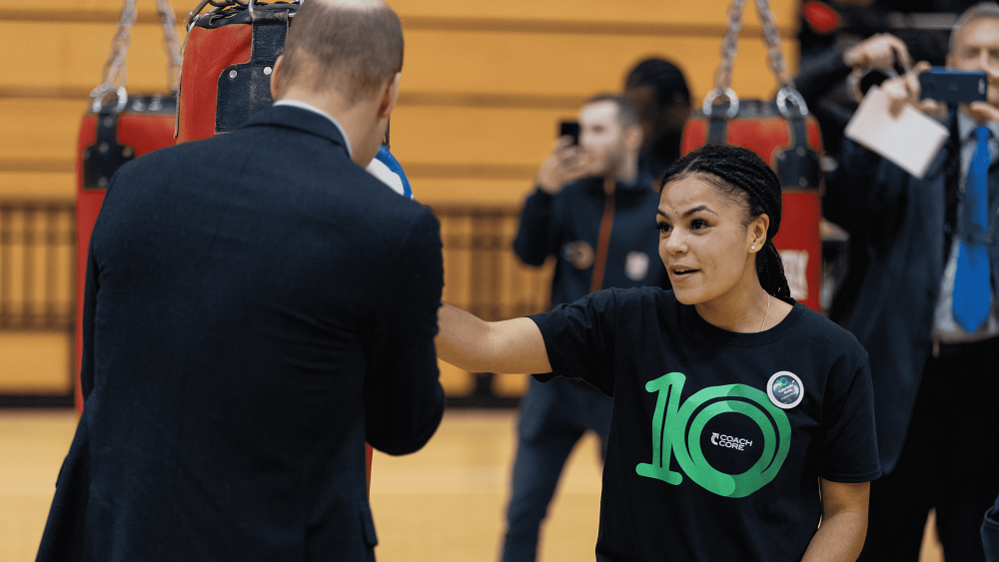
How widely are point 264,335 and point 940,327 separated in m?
2.13

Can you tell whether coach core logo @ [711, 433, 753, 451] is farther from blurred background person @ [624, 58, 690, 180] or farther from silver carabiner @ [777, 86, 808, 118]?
blurred background person @ [624, 58, 690, 180]

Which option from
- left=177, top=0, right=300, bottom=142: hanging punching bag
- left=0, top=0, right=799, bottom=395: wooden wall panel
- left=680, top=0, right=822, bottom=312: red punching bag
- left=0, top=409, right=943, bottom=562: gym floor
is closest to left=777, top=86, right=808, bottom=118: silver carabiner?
left=680, top=0, right=822, bottom=312: red punching bag

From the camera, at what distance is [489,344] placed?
1.77m

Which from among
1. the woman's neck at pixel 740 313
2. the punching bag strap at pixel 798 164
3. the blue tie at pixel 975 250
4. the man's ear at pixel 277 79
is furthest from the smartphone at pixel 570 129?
the man's ear at pixel 277 79

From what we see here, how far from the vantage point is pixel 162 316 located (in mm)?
1335

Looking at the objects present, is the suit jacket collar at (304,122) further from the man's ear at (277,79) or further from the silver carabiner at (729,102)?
the silver carabiner at (729,102)

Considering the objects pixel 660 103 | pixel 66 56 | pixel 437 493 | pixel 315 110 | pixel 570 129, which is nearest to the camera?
pixel 315 110

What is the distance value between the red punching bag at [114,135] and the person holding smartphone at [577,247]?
1429 millimetres

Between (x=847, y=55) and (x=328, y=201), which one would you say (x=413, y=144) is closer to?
(x=847, y=55)

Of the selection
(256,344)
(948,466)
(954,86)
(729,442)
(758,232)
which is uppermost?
(954,86)

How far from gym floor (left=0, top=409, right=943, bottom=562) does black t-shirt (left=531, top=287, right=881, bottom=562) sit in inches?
94.3

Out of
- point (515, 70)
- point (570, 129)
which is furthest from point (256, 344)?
point (515, 70)

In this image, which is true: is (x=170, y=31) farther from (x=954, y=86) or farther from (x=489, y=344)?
(x=954, y=86)

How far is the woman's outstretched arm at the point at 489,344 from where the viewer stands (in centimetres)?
172
